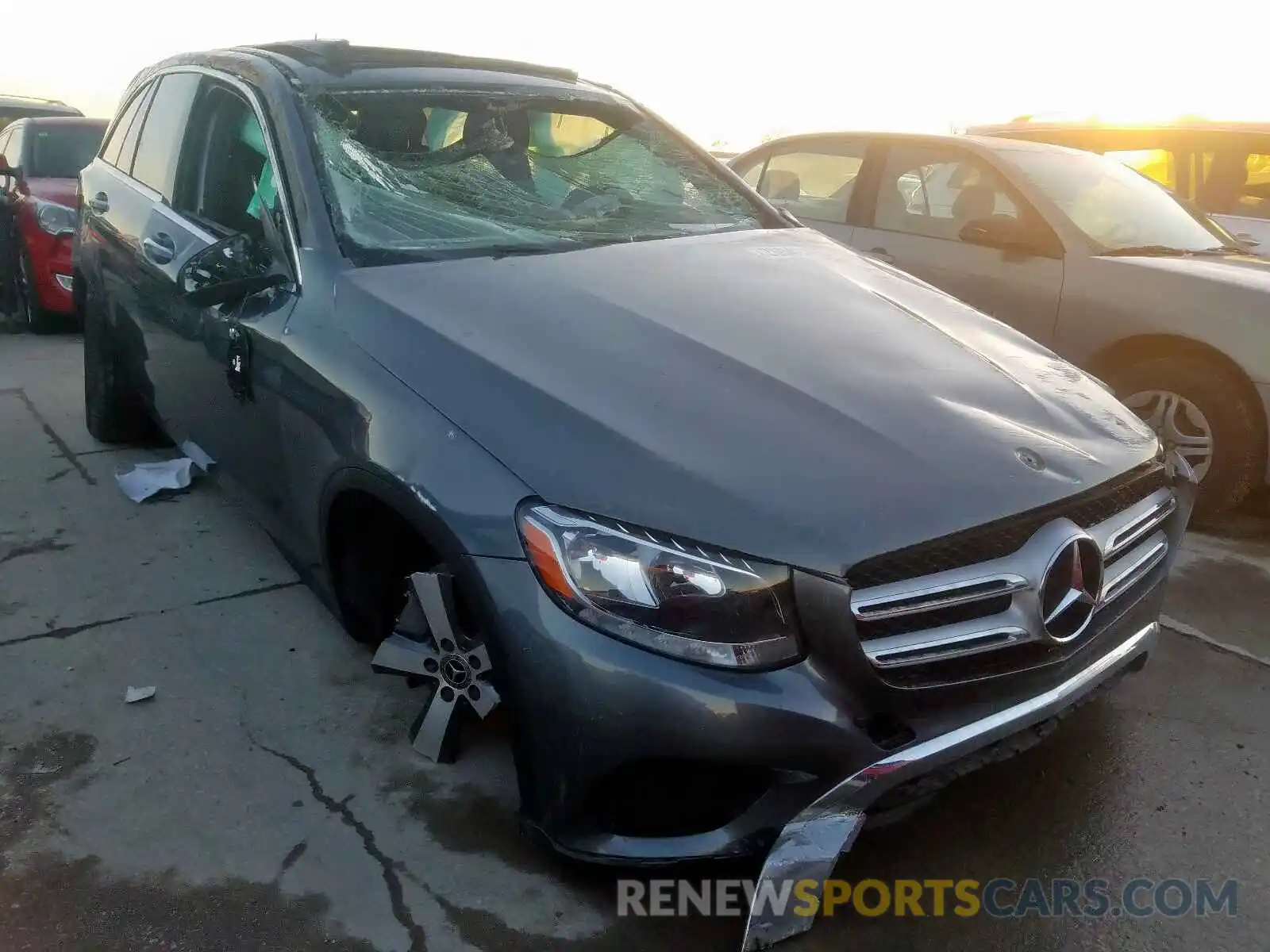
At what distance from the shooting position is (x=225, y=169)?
3504 millimetres

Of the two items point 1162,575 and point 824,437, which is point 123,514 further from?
point 1162,575

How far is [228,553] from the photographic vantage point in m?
3.97

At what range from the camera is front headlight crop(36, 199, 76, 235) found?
7.09 m

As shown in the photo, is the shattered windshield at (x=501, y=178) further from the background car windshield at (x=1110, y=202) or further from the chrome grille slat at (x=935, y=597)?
the background car windshield at (x=1110, y=202)

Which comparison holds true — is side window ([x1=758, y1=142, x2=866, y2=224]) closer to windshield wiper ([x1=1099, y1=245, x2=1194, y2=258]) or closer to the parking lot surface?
windshield wiper ([x1=1099, y1=245, x2=1194, y2=258])

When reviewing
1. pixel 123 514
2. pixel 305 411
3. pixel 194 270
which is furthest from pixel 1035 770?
pixel 123 514

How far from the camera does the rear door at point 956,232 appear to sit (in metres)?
4.95

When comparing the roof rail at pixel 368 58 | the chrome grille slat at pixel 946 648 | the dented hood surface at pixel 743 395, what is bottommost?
the chrome grille slat at pixel 946 648

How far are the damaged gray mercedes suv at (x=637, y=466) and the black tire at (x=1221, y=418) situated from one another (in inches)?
74.8

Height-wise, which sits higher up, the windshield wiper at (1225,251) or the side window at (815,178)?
the side window at (815,178)

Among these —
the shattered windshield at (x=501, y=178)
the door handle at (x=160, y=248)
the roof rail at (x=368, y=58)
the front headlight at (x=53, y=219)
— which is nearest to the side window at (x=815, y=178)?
the shattered windshield at (x=501, y=178)

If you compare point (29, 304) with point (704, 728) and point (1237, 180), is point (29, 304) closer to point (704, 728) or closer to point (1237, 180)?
point (704, 728)

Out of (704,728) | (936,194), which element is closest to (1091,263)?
(936,194)

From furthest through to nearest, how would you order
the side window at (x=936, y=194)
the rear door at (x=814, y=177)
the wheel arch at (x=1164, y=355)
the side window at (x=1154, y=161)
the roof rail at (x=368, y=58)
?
1. the side window at (x=1154, y=161)
2. the rear door at (x=814, y=177)
3. the side window at (x=936, y=194)
4. the wheel arch at (x=1164, y=355)
5. the roof rail at (x=368, y=58)
